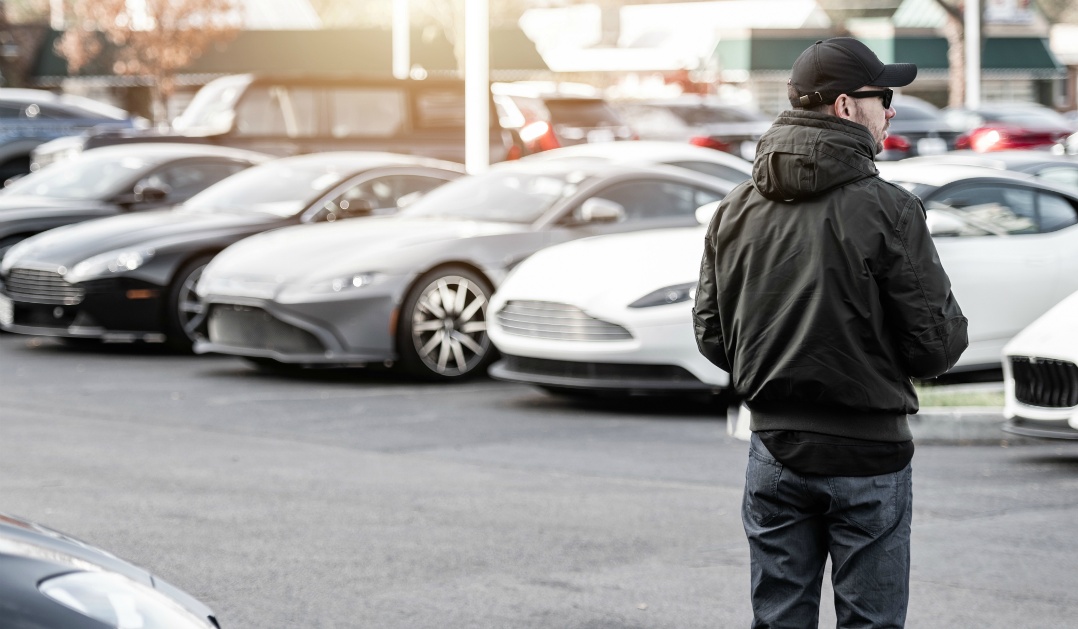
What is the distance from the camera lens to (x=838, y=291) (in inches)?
129

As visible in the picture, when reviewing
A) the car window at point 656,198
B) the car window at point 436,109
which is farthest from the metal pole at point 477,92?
the car window at point 656,198

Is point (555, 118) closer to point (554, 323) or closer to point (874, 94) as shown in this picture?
point (554, 323)

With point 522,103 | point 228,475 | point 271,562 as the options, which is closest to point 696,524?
point 271,562

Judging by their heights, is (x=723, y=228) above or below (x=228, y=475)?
above

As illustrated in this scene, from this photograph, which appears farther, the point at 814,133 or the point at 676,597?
the point at 676,597

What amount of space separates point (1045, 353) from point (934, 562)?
2.35 meters

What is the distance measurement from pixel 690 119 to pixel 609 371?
19.4 m

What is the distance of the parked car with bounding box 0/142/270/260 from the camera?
14.2m

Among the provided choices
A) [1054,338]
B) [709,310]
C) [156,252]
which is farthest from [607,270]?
[709,310]

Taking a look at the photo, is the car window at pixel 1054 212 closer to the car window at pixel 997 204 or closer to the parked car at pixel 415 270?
the car window at pixel 997 204

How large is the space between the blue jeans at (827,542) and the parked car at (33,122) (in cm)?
2127

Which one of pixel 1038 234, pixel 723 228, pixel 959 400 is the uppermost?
pixel 723 228

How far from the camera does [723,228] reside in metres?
3.48

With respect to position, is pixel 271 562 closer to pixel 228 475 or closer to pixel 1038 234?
pixel 228 475
